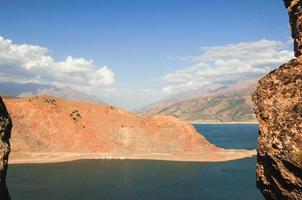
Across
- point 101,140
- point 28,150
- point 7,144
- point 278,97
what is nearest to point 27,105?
point 28,150

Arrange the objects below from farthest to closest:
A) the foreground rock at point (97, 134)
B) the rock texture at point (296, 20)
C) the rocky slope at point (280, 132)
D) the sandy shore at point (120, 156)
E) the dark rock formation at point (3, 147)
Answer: the foreground rock at point (97, 134) → the sandy shore at point (120, 156) → the dark rock formation at point (3, 147) → the rock texture at point (296, 20) → the rocky slope at point (280, 132)

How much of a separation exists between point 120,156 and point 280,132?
122 meters

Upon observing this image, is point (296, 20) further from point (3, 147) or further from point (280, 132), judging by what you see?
point (3, 147)

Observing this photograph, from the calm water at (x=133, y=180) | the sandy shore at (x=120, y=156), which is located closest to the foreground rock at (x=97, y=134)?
the sandy shore at (x=120, y=156)

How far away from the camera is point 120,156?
134 meters

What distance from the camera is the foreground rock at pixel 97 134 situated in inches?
5349

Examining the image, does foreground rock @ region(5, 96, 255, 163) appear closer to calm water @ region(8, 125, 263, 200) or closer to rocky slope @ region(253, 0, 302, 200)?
calm water @ region(8, 125, 263, 200)

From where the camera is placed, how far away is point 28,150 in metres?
134

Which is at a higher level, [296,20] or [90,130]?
[296,20]

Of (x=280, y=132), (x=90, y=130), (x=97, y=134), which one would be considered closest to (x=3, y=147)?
(x=280, y=132)

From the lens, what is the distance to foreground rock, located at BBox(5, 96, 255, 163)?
446 feet

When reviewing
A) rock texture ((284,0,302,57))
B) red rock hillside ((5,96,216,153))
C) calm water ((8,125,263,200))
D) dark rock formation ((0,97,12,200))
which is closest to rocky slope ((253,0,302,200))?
rock texture ((284,0,302,57))

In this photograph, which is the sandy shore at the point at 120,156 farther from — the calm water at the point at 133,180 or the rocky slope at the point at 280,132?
the rocky slope at the point at 280,132

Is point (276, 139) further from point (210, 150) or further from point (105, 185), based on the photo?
point (210, 150)
